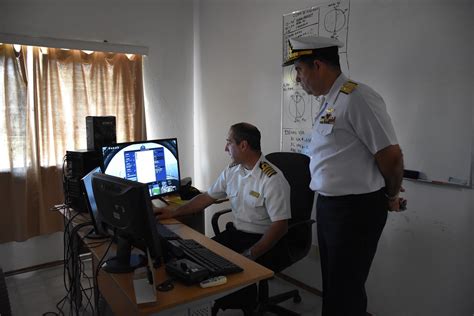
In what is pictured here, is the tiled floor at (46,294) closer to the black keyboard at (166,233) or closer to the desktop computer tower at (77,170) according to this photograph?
the desktop computer tower at (77,170)

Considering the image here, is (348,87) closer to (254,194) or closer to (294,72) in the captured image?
(254,194)

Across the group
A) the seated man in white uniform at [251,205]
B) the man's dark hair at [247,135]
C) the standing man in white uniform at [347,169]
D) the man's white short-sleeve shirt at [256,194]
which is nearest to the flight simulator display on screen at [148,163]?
the seated man in white uniform at [251,205]

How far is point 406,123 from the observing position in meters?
2.04

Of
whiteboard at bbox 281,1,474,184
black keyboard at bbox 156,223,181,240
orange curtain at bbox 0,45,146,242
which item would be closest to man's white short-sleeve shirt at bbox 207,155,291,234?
black keyboard at bbox 156,223,181,240

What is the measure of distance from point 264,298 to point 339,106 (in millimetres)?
1300

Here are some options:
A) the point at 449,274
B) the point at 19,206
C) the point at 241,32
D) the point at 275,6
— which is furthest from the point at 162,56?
the point at 449,274

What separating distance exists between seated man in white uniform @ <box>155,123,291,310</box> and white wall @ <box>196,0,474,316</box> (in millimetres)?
729

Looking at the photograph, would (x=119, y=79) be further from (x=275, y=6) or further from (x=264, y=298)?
(x=264, y=298)

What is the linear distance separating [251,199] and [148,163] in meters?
0.70

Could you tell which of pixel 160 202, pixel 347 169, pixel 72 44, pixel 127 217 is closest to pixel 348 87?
pixel 347 169

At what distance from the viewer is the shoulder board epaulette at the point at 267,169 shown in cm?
205

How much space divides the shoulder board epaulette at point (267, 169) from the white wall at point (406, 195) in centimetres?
75

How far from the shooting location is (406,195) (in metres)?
2.10

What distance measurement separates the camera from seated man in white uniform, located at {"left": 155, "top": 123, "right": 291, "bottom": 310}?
1.97m
